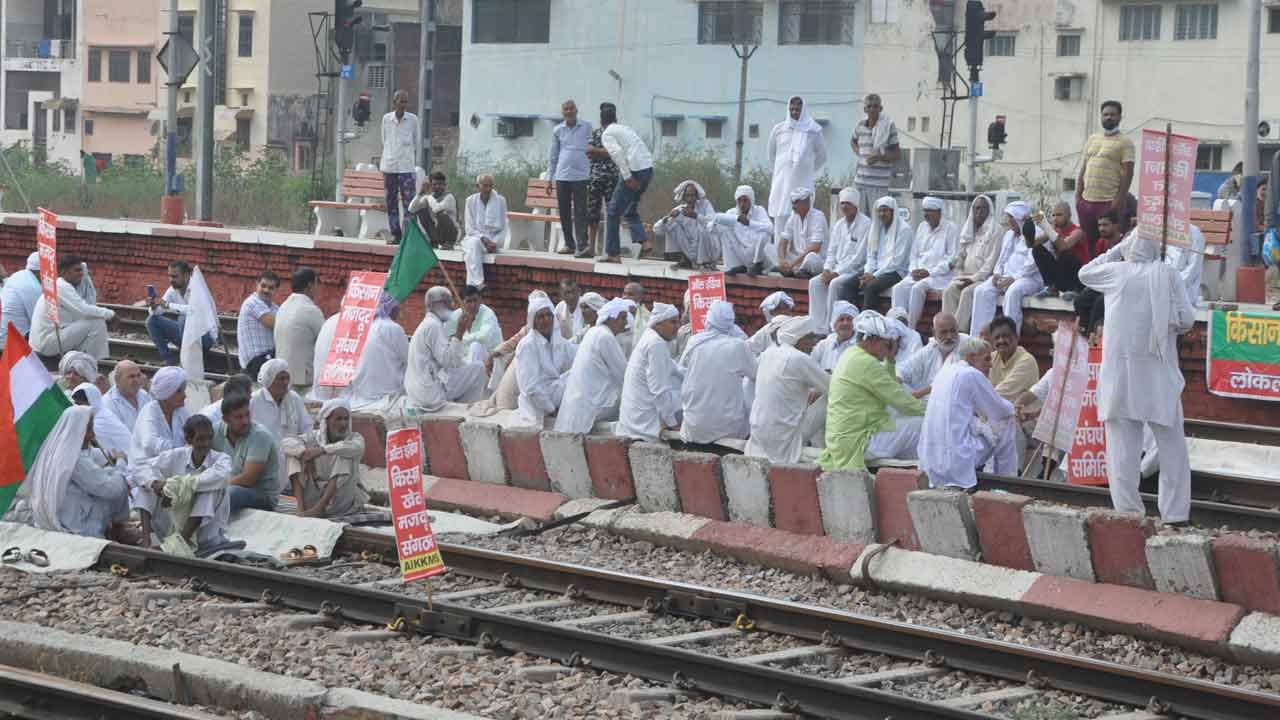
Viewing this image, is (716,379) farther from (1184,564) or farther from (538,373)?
(1184,564)

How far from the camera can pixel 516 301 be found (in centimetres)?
2002

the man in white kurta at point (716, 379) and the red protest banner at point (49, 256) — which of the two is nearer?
the man in white kurta at point (716, 379)

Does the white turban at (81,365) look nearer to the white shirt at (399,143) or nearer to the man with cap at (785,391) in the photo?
the man with cap at (785,391)

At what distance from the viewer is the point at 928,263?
16031mm

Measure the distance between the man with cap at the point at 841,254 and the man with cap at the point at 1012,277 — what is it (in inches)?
53.1

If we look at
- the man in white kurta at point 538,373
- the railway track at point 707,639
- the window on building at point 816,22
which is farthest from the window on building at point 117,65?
the railway track at point 707,639

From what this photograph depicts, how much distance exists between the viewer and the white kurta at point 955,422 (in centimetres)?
1104

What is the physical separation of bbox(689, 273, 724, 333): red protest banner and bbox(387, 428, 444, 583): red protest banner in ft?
18.9

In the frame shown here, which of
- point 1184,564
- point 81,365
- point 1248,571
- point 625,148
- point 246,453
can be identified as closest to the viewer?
point 1248,571

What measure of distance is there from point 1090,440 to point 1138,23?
32.2 metres

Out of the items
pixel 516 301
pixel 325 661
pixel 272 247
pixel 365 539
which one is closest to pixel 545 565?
pixel 365 539

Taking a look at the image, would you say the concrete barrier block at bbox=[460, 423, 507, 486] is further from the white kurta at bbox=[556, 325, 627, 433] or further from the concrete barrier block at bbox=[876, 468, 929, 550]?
the concrete barrier block at bbox=[876, 468, 929, 550]

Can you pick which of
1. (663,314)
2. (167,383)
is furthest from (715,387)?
(167,383)

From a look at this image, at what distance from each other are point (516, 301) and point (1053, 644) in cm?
1139
